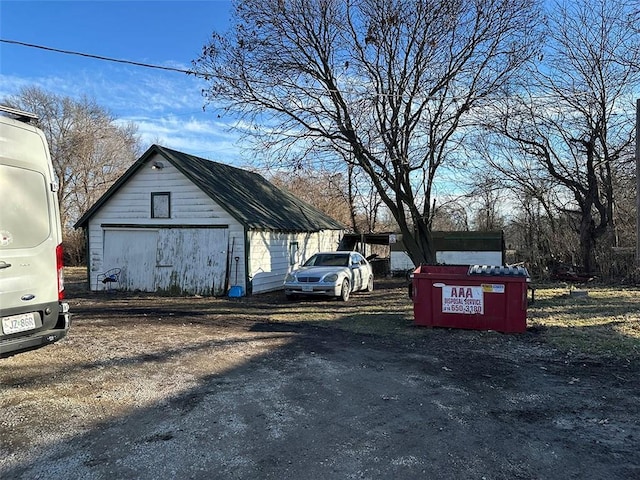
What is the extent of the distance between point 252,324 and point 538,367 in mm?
5490

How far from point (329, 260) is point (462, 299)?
6.74 m

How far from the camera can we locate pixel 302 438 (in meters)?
4.14

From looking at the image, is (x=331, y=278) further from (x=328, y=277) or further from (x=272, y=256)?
(x=272, y=256)

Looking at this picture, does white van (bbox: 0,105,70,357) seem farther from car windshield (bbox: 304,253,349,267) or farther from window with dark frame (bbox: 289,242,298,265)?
window with dark frame (bbox: 289,242,298,265)

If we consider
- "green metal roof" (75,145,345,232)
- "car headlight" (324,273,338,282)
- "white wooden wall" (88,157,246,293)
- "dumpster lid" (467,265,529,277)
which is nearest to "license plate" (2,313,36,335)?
"dumpster lid" (467,265,529,277)

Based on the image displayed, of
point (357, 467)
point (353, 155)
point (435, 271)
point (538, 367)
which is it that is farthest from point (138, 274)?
point (357, 467)

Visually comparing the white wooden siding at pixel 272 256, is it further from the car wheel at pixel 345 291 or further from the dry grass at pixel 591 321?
the dry grass at pixel 591 321

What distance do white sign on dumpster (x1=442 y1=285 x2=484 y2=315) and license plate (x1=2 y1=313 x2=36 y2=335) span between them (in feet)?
22.0

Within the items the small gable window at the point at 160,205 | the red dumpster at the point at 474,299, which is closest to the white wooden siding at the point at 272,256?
the small gable window at the point at 160,205

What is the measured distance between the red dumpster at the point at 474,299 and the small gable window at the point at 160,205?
1031 centimetres

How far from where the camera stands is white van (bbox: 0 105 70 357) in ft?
16.6

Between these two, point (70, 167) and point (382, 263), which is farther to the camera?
point (70, 167)

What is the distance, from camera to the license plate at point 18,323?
4980 mm

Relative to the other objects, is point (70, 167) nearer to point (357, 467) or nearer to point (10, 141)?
point (10, 141)
